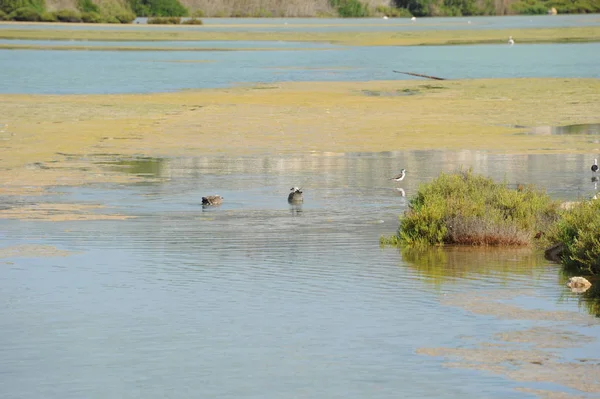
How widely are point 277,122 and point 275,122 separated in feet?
0.16

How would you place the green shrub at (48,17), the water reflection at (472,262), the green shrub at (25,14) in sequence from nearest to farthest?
the water reflection at (472,262), the green shrub at (25,14), the green shrub at (48,17)

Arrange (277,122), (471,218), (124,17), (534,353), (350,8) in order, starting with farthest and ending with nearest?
(350,8) < (124,17) < (277,122) < (471,218) < (534,353)

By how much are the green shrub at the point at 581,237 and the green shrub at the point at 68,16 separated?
4479 inches

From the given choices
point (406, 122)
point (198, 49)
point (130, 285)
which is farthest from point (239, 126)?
point (198, 49)

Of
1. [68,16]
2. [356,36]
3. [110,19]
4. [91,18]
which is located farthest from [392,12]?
[356,36]

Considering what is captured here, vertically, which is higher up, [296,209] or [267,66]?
[296,209]

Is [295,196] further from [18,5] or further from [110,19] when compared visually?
[18,5]

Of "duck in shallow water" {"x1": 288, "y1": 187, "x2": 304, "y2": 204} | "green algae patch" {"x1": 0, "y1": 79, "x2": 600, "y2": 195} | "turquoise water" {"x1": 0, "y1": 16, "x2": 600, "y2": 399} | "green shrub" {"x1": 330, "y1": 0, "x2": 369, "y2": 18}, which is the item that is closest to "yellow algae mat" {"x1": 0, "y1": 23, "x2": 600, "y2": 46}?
"green algae patch" {"x1": 0, "y1": 79, "x2": 600, "y2": 195}

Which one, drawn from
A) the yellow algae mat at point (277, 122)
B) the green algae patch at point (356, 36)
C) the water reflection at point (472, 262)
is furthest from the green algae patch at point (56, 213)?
the green algae patch at point (356, 36)

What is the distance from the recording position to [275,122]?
30312mm

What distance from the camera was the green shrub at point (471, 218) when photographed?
15.1 metres

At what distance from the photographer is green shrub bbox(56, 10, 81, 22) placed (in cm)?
12438

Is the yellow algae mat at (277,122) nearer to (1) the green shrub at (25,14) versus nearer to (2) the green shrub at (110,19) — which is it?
(2) the green shrub at (110,19)

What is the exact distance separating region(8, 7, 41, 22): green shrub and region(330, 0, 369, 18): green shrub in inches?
1418
